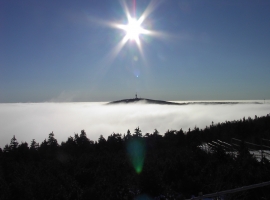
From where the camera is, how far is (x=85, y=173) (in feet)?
40.3

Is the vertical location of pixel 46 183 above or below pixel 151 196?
above

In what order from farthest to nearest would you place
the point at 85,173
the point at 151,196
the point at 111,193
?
1. the point at 85,173
2. the point at 151,196
3. the point at 111,193

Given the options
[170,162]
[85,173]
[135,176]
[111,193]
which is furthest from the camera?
[170,162]

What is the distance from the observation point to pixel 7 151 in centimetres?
4828

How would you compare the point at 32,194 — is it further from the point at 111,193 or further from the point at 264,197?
the point at 264,197

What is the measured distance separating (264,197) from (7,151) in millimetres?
51820

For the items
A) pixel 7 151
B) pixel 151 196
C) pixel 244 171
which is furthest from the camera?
pixel 7 151

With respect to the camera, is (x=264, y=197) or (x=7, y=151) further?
(x=7, y=151)

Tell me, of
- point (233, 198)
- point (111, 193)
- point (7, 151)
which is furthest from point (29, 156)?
point (233, 198)

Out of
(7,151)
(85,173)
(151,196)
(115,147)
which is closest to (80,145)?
(115,147)

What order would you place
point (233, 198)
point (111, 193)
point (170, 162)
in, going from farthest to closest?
1. point (170, 162)
2. point (111, 193)
3. point (233, 198)

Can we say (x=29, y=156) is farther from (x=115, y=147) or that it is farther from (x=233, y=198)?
(x=233, y=198)

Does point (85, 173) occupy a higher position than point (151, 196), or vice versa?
point (85, 173)

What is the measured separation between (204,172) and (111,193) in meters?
5.22
